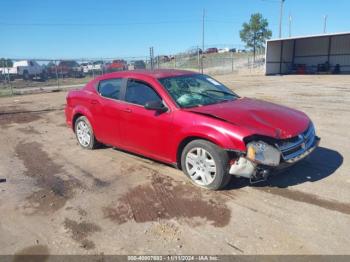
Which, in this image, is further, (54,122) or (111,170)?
(54,122)

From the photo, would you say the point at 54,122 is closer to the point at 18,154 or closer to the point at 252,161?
the point at 18,154

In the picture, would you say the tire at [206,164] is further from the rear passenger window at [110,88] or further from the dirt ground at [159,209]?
the rear passenger window at [110,88]

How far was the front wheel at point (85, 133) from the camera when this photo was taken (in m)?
6.54

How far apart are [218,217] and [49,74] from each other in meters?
35.2

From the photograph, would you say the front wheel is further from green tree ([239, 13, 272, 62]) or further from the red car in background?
green tree ([239, 13, 272, 62])

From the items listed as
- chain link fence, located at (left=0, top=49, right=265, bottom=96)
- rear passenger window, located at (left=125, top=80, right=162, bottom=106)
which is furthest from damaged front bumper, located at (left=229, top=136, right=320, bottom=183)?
chain link fence, located at (left=0, top=49, right=265, bottom=96)

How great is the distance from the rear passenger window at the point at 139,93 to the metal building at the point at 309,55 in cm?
2869

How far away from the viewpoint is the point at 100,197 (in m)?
4.47

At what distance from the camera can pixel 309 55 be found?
35.7 meters

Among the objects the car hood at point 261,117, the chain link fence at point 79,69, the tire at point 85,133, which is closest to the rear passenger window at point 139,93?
the car hood at point 261,117

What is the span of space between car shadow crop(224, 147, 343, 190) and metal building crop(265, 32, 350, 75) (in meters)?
28.0

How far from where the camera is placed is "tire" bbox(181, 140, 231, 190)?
427cm

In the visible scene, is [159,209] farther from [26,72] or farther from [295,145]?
[26,72]

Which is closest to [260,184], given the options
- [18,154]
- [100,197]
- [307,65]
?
[100,197]
